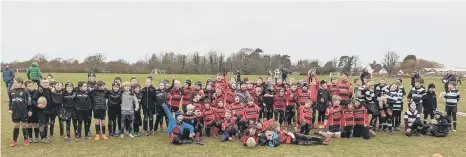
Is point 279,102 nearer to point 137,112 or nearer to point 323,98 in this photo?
point 323,98

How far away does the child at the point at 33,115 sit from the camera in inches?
342

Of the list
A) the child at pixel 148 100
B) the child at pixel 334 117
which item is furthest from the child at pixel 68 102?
the child at pixel 334 117

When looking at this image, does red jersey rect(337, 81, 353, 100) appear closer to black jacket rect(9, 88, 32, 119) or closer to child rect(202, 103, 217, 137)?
child rect(202, 103, 217, 137)

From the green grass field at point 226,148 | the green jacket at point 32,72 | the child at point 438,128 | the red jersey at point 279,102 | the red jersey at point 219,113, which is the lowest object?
the green grass field at point 226,148

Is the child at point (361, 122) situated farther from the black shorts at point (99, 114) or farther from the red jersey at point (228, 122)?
the black shorts at point (99, 114)

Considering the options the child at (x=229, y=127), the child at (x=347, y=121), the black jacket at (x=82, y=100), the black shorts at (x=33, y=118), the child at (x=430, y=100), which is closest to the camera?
the black shorts at (x=33, y=118)

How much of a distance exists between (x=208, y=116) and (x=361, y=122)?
406 centimetres

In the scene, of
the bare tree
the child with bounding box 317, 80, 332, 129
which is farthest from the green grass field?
the bare tree

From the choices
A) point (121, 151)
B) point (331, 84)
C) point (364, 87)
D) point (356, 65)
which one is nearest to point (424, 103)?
point (364, 87)

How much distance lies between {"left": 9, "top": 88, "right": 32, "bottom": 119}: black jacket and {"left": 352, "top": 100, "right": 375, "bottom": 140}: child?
8.05m

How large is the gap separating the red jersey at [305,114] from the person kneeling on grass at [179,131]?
2.98 m

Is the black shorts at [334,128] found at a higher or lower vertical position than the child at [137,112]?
lower

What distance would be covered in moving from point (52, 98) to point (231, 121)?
4346 millimetres

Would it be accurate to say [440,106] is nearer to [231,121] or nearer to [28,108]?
[231,121]
